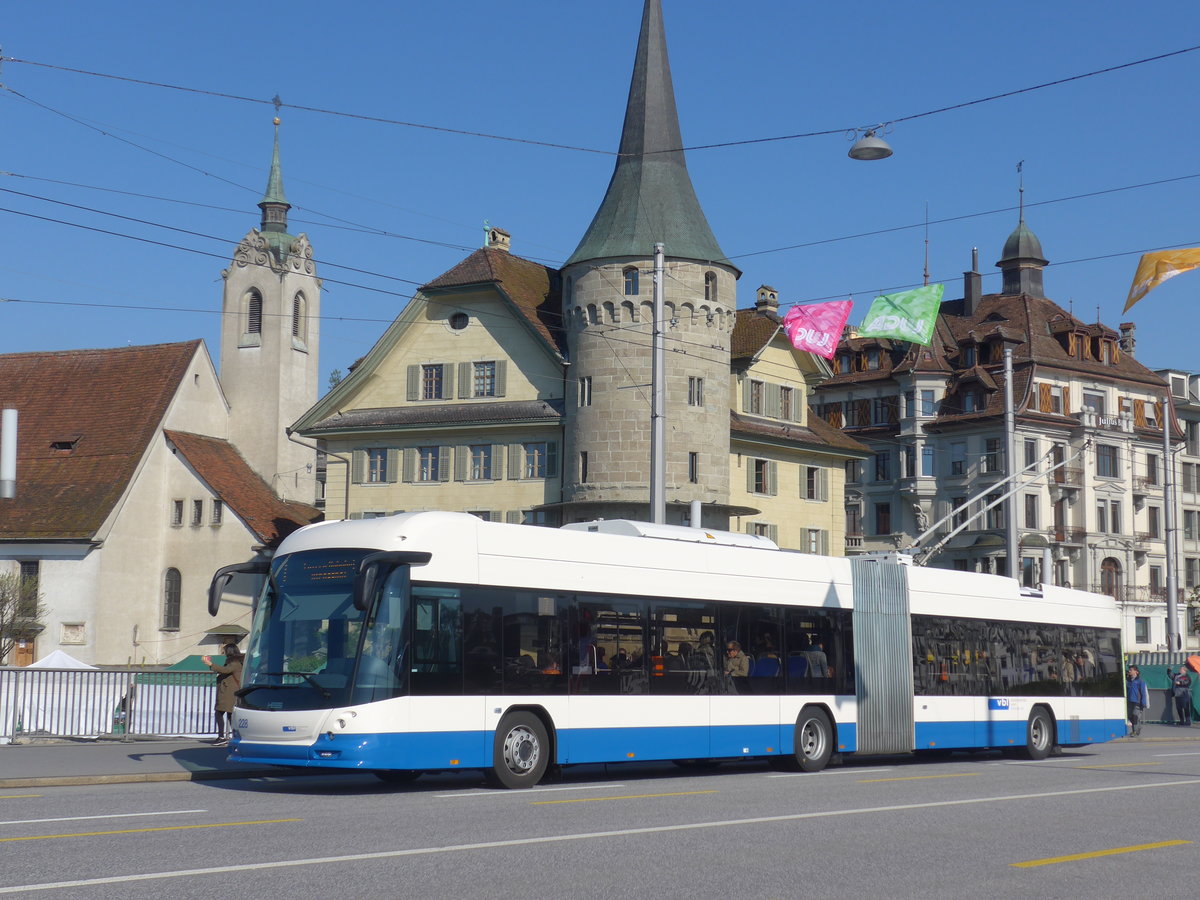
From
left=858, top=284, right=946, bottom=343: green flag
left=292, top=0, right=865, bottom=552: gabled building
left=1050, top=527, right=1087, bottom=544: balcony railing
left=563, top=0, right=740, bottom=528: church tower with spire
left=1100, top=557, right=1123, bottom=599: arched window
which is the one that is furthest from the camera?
left=1100, top=557, right=1123, bottom=599: arched window

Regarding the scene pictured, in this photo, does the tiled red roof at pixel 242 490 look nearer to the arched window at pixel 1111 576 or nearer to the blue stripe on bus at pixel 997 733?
the blue stripe on bus at pixel 997 733

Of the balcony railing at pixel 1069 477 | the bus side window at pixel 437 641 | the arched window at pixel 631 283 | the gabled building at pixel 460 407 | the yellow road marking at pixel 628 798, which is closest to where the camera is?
the yellow road marking at pixel 628 798

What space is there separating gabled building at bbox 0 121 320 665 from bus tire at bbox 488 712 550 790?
42031mm

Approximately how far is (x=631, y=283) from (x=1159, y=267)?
1184 inches

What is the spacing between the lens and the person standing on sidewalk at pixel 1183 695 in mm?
40688

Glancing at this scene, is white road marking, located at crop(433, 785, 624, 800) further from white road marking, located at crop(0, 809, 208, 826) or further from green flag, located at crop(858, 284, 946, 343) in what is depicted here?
green flag, located at crop(858, 284, 946, 343)

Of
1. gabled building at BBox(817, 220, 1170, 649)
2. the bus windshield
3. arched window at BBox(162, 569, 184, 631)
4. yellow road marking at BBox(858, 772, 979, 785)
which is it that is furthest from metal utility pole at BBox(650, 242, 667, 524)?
gabled building at BBox(817, 220, 1170, 649)

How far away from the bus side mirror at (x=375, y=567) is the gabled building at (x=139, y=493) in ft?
141

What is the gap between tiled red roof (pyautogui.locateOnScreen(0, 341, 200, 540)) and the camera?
57.5 m

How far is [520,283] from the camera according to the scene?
54.7m

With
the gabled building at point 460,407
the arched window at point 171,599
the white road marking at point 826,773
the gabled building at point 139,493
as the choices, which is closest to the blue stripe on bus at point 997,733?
the white road marking at point 826,773

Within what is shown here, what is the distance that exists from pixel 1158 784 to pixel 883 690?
456 cm

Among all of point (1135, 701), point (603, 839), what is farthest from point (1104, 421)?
point (603, 839)

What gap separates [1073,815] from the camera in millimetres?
14172
